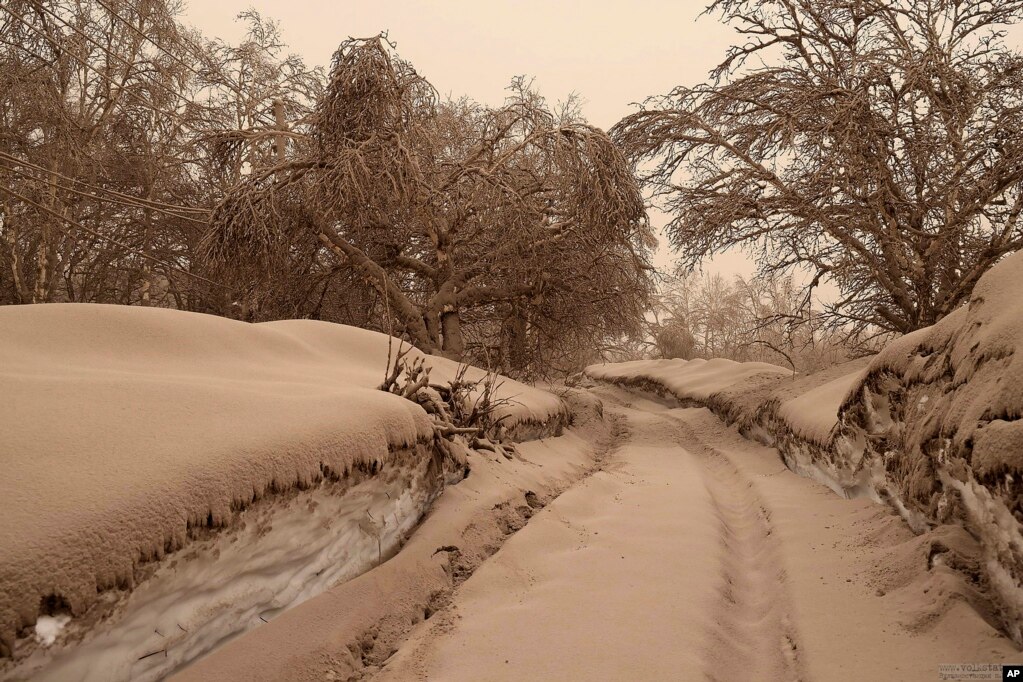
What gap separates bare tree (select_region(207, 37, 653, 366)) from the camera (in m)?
8.53

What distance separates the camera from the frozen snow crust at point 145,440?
5.81ft

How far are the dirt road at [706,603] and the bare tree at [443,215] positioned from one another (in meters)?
4.76

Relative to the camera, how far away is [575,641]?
252cm

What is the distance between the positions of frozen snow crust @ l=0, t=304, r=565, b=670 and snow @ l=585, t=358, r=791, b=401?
29.5 feet

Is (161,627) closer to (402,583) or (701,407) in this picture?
(402,583)

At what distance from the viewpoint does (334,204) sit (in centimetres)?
837

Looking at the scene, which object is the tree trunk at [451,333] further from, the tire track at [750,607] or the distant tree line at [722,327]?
the distant tree line at [722,327]

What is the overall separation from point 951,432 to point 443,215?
328 inches

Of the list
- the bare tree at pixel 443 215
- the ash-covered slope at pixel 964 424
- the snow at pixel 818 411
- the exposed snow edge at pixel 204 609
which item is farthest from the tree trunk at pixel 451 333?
the ash-covered slope at pixel 964 424

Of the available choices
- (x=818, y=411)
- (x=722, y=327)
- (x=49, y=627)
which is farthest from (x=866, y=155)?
(x=722, y=327)

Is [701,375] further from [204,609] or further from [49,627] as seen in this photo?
[49,627]

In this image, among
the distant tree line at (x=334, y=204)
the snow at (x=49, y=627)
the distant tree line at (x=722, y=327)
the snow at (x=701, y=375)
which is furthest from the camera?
the distant tree line at (x=722, y=327)

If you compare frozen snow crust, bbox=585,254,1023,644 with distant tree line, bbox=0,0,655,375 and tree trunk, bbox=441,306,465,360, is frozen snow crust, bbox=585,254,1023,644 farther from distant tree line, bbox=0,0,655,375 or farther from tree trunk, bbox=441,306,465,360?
tree trunk, bbox=441,306,465,360

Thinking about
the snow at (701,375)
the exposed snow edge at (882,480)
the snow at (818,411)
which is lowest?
the exposed snow edge at (882,480)
